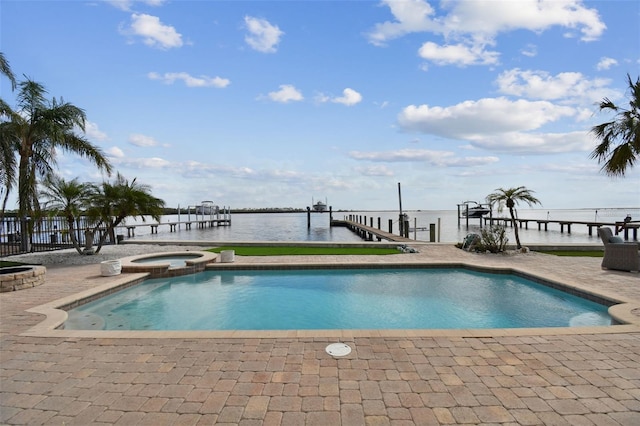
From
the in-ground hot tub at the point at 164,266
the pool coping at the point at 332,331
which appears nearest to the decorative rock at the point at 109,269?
the in-ground hot tub at the point at 164,266

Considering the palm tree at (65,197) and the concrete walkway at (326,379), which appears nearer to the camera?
the concrete walkway at (326,379)

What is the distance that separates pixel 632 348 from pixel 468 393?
223 cm

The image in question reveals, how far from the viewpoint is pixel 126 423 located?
2377 millimetres

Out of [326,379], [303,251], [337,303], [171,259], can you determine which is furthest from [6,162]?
[326,379]

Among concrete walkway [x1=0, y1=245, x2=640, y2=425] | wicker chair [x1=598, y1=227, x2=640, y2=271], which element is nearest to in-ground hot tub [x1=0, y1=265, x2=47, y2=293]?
concrete walkway [x1=0, y1=245, x2=640, y2=425]

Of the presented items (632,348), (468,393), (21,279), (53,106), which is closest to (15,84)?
(53,106)

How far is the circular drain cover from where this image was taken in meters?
3.49

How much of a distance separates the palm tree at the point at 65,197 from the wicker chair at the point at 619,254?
14.6m

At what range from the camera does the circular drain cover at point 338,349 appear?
3492mm

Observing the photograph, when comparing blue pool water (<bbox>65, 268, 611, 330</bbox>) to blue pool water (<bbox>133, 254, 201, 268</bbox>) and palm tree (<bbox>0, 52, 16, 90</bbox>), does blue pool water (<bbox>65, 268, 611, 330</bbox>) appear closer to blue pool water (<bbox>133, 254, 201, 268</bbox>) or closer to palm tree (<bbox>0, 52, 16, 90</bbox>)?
blue pool water (<bbox>133, 254, 201, 268</bbox>)

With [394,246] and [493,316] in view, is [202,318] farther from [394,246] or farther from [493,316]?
[394,246]

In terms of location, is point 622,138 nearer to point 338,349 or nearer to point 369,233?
point 338,349

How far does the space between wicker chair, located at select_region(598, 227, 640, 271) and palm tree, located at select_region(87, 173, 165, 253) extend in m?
12.8

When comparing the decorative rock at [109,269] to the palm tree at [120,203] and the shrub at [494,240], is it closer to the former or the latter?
the palm tree at [120,203]
